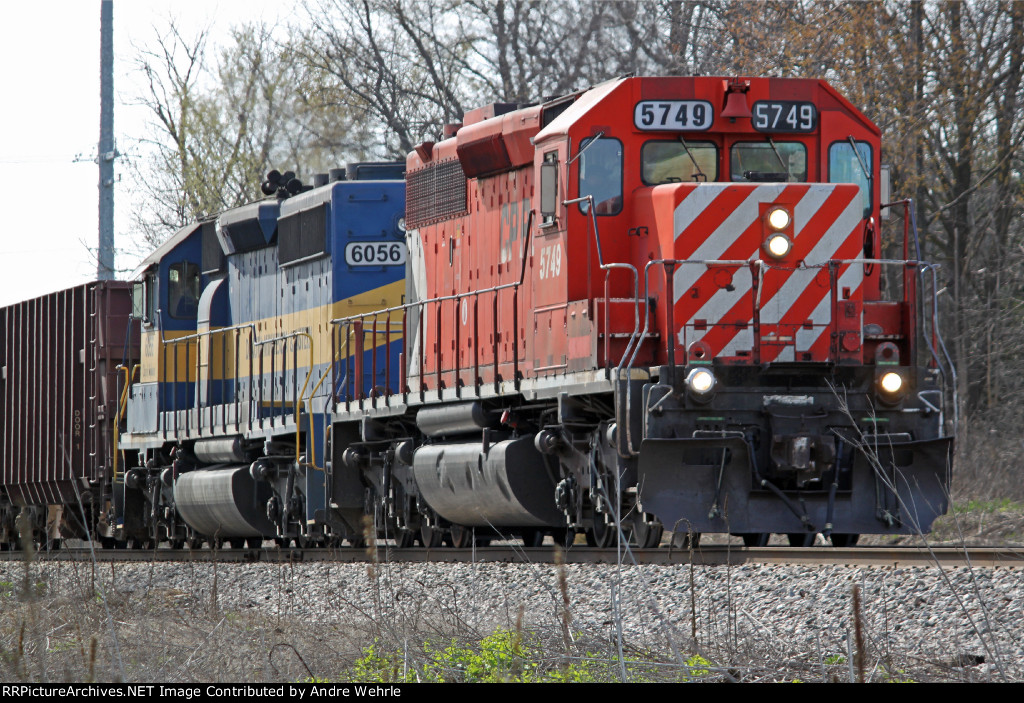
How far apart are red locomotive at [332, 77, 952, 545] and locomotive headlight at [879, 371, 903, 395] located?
0.8 inches

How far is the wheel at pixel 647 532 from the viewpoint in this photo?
981cm

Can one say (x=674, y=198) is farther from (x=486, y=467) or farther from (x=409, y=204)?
(x=409, y=204)

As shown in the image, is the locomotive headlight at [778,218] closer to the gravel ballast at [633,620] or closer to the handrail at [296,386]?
the gravel ballast at [633,620]

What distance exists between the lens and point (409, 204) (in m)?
13.5

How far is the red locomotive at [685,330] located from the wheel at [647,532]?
0.07 feet

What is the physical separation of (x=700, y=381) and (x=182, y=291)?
9728 millimetres

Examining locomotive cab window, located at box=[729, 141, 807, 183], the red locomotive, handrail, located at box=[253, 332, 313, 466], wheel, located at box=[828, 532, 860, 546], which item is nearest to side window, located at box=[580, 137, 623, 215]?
the red locomotive

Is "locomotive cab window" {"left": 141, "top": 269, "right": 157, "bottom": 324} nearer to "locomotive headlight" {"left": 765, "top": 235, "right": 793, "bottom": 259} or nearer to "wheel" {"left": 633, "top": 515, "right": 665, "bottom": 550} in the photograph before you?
"wheel" {"left": 633, "top": 515, "right": 665, "bottom": 550}

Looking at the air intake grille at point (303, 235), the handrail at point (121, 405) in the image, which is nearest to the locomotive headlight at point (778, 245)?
the air intake grille at point (303, 235)

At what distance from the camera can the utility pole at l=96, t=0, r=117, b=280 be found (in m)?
22.0

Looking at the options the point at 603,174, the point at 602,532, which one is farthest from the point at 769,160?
the point at 602,532

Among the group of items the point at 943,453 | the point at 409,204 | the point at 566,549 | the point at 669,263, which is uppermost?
the point at 409,204

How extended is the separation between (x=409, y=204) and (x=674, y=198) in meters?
4.27
